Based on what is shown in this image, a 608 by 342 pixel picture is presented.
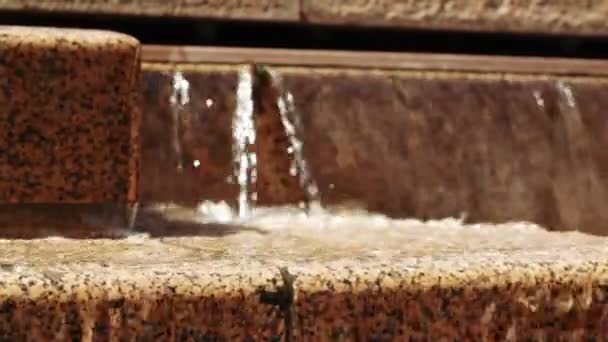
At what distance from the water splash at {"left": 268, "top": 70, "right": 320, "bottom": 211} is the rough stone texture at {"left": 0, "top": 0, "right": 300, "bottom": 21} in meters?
0.25

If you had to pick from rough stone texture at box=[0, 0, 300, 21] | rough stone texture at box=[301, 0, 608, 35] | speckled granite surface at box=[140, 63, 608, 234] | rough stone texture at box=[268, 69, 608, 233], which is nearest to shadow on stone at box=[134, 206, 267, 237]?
→ speckled granite surface at box=[140, 63, 608, 234]

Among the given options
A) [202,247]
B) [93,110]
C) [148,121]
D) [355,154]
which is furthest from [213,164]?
[202,247]

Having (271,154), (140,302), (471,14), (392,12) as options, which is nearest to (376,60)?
(392,12)

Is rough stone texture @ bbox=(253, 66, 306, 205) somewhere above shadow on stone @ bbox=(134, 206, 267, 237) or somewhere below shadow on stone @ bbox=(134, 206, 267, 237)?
above

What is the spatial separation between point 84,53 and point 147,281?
3.36 ft

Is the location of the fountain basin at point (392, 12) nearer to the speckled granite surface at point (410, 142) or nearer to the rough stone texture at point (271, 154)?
the speckled granite surface at point (410, 142)

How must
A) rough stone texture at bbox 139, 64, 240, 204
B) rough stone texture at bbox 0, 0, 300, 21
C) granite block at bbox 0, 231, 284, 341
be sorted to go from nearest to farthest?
granite block at bbox 0, 231, 284, 341 < rough stone texture at bbox 139, 64, 240, 204 < rough stone texture at bbox 0, 0, 300, 21

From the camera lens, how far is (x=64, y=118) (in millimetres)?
2371

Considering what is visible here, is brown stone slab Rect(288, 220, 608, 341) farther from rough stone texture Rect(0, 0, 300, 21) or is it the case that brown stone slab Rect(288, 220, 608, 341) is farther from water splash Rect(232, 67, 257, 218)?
rough stone texture Rect(0, 0, 300, 21)

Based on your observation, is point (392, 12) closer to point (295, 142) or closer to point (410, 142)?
point (410, 142)

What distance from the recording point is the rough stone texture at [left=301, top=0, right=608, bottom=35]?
4.07m

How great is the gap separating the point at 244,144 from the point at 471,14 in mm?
1112

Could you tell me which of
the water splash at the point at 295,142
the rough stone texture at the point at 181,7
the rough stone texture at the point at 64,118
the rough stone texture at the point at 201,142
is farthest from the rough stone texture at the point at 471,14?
the rough stone texture at the point at 64,118

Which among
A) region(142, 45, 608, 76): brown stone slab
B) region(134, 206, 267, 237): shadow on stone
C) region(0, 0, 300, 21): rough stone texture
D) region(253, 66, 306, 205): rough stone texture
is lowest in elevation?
region(134, 206, 267, 237): shadow on stone
